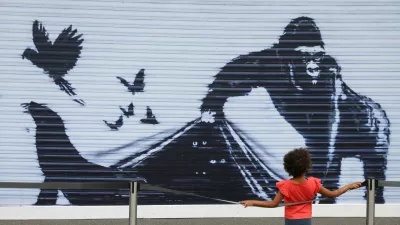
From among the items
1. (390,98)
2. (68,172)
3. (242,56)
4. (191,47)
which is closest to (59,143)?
(68,172)

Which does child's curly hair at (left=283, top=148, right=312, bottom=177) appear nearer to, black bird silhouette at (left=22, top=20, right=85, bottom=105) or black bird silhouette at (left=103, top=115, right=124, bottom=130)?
black bird silhouette at (left=103, top=115, right=124, bottom=130)

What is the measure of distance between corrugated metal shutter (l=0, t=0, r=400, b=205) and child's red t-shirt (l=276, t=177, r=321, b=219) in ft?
10.2

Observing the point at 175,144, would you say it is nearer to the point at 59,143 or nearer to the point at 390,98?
the point at 59,143

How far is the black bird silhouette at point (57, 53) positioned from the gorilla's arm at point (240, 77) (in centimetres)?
158

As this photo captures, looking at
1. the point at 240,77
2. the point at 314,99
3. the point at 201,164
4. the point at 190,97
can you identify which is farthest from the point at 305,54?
the point at 201,164

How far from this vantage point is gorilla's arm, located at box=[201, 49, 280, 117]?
306 inches

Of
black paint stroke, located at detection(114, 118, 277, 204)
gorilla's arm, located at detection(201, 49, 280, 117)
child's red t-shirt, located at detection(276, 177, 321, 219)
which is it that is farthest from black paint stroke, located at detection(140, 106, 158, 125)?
child's red t-shirt, located at detection(276, 177, 321, 219)

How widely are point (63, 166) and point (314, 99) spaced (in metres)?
3.15

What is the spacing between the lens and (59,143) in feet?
25.1

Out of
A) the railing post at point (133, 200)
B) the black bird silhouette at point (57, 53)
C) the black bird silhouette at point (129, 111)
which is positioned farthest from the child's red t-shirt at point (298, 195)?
the black bird silhouette at point (57, 53)

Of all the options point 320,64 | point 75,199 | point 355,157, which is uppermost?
point 320,64

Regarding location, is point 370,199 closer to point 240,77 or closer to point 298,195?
point 298,195

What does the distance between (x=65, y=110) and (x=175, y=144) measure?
137 centimetres

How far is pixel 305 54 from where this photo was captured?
310 inches
